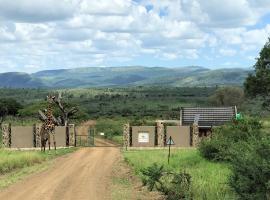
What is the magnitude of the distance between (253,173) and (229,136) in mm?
15799

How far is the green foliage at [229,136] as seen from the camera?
2589cm

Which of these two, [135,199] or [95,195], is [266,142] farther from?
[95,195]

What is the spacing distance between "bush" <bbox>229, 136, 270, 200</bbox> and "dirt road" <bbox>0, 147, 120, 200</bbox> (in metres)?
5.93

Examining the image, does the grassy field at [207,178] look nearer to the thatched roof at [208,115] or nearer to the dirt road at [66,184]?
the dirt road at [66,184]

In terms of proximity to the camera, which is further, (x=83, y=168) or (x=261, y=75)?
(x=261, y=75)

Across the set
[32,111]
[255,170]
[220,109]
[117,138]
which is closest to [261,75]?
[220,109]

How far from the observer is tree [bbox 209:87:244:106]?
117912 millimetres

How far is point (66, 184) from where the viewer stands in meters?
21.5

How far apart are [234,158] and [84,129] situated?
6915 centimetres

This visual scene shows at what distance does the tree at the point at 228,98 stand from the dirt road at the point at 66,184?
89907 mm

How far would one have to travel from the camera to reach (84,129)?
82.2 meters

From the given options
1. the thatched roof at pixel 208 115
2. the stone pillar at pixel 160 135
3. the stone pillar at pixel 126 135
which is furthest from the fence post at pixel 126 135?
the thatched roof at pixel 208 115

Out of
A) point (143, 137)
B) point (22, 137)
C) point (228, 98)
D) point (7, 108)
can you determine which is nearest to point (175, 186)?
point (143, 137)

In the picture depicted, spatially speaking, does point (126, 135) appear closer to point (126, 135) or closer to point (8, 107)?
point (126, 135)
